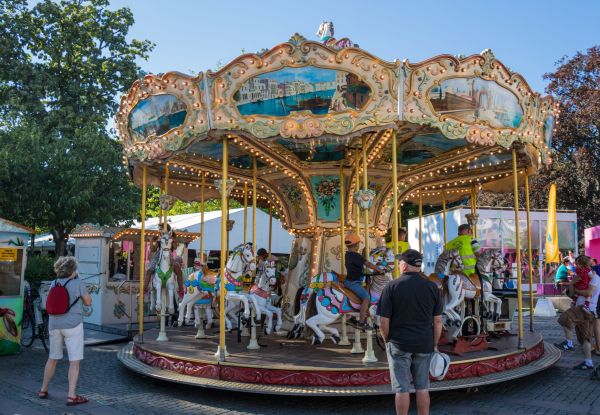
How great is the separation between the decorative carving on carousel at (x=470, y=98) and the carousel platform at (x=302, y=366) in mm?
3286

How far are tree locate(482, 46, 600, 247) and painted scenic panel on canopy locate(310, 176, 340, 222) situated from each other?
1781cm

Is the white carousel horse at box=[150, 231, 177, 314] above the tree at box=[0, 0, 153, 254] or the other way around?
the other way around

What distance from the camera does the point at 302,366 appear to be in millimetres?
6852

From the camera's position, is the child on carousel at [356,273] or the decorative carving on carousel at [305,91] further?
the child on carousel at [356,273]

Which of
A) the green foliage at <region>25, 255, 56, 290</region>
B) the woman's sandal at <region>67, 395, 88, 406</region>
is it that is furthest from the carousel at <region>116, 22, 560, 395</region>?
the green foliage at <region>25, 255, 56, 290</region>

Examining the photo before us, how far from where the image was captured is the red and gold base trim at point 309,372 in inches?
264

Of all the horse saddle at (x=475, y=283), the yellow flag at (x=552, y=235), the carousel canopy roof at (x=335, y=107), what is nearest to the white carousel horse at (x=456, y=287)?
the horse saddle at (x=475, y=283)

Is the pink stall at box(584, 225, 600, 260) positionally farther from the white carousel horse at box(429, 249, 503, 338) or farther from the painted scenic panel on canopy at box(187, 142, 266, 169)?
the painted scenic panel on canopy at box(187, 142, 266, 169)

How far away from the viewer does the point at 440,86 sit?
24.9 ft

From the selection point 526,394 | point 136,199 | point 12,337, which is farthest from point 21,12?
point 526,394

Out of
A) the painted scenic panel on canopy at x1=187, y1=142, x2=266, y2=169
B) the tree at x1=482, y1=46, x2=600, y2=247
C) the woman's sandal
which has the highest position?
the tree at x1=482, y1=46, x2=600, y2=247

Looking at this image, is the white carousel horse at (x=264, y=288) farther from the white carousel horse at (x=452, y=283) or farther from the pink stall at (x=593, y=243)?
the pink stall at (x=593, y=243)

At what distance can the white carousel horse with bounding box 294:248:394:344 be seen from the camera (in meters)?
8.13

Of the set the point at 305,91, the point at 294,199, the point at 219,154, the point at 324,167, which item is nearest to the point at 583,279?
the point at 324,167
